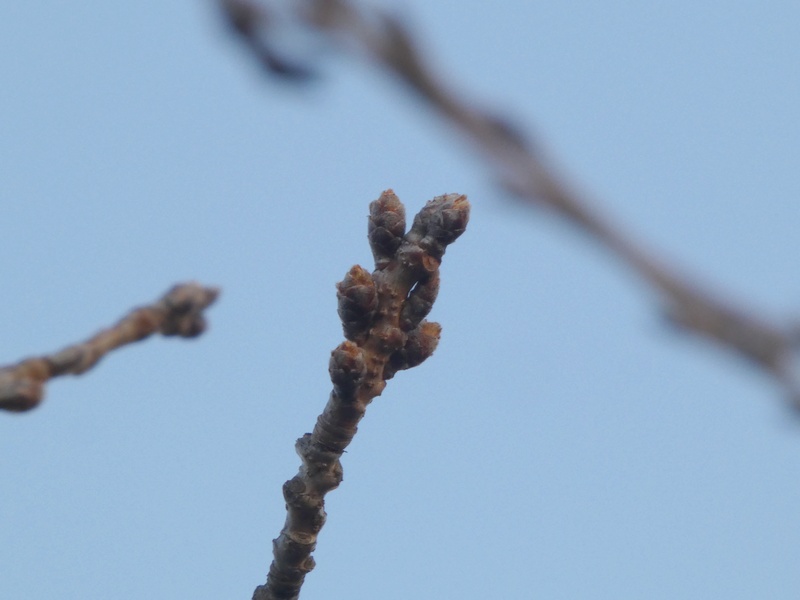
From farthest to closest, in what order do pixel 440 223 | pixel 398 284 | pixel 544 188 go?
1. pixel 398 284
2. pixel 440 223
3. pixel 544 188

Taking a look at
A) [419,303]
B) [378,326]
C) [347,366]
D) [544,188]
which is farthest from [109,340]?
[544,188]

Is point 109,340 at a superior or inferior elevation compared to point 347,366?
inferior

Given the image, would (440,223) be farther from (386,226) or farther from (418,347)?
(418,347)

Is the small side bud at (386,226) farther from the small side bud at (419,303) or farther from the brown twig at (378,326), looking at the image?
the small side bud at (419,303)

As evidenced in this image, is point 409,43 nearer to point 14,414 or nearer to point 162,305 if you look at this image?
point 14,414

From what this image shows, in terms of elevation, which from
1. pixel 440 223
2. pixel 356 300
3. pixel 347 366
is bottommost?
pixel 347 366

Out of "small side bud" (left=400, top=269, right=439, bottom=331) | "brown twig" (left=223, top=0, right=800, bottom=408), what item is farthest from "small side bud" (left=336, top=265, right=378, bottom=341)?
"brown twig" (left=223, top=0, right=800, bottom=408)

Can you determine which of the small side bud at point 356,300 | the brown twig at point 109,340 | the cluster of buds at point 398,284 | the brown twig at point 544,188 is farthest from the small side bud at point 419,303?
the brown twig at point 544,188
